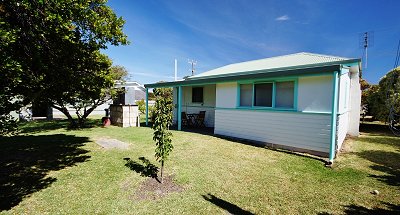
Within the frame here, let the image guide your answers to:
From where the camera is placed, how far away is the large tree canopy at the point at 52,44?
3.53 metres

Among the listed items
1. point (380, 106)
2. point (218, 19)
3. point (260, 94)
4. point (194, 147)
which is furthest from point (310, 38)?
point (194, 147)

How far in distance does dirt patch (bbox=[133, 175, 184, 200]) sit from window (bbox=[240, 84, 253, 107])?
532 cm

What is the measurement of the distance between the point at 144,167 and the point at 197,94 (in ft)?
28.5

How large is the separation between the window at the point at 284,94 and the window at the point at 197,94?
6396 mm

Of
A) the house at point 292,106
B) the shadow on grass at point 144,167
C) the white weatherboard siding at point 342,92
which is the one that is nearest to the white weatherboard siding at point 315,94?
the house at point 292,106

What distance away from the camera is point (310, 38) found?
70.0 ft

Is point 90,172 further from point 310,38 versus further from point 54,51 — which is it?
point 310,38

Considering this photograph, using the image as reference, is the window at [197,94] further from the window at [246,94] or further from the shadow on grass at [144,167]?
the shadow on grass at [144,167]

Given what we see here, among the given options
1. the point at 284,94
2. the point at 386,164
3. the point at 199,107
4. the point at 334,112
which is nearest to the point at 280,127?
the point at 284,94

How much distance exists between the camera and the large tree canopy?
3534mm

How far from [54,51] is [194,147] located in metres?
5.34

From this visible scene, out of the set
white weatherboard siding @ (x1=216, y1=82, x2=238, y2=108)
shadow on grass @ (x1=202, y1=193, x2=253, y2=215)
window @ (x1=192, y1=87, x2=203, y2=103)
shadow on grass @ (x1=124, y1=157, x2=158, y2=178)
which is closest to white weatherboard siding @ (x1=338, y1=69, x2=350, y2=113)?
white weatherboard siding @ (x1=216, y1=82, x2=238, y2=108)

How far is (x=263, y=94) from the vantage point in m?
7.95

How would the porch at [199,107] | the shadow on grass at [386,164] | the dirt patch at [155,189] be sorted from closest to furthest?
1. the dirt patch at [155,189]
2. the shadow on grass at [386,164]
3. the porch at [199,107]
